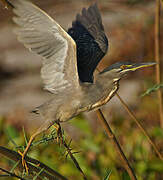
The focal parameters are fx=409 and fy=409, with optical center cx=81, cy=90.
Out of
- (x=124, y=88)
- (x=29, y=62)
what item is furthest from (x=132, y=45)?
(x=29, y=62)

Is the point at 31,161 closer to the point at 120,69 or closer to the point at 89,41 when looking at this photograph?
the point at 120,69

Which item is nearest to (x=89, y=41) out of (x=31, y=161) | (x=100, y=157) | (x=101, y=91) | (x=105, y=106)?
(x=101, y=91)

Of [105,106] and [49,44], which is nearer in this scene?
[49,44]

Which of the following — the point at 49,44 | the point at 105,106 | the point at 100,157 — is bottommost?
the point at 105,106

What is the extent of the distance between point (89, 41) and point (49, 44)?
43 cm

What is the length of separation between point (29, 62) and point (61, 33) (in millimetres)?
6609

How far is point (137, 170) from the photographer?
328cm

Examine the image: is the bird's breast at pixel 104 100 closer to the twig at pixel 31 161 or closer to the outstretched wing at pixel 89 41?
the outstretched wing at pixel 89 41

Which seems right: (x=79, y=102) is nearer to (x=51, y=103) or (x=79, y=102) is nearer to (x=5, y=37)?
(x=51, y=103)

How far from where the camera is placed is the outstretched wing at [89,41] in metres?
2.40

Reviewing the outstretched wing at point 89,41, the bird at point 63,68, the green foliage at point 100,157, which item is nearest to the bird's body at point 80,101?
the bird at point 63,68

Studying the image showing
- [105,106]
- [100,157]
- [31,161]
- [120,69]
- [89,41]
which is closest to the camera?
[31,161]

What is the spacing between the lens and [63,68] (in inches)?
92.3

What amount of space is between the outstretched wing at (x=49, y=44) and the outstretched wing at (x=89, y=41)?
11 cm
